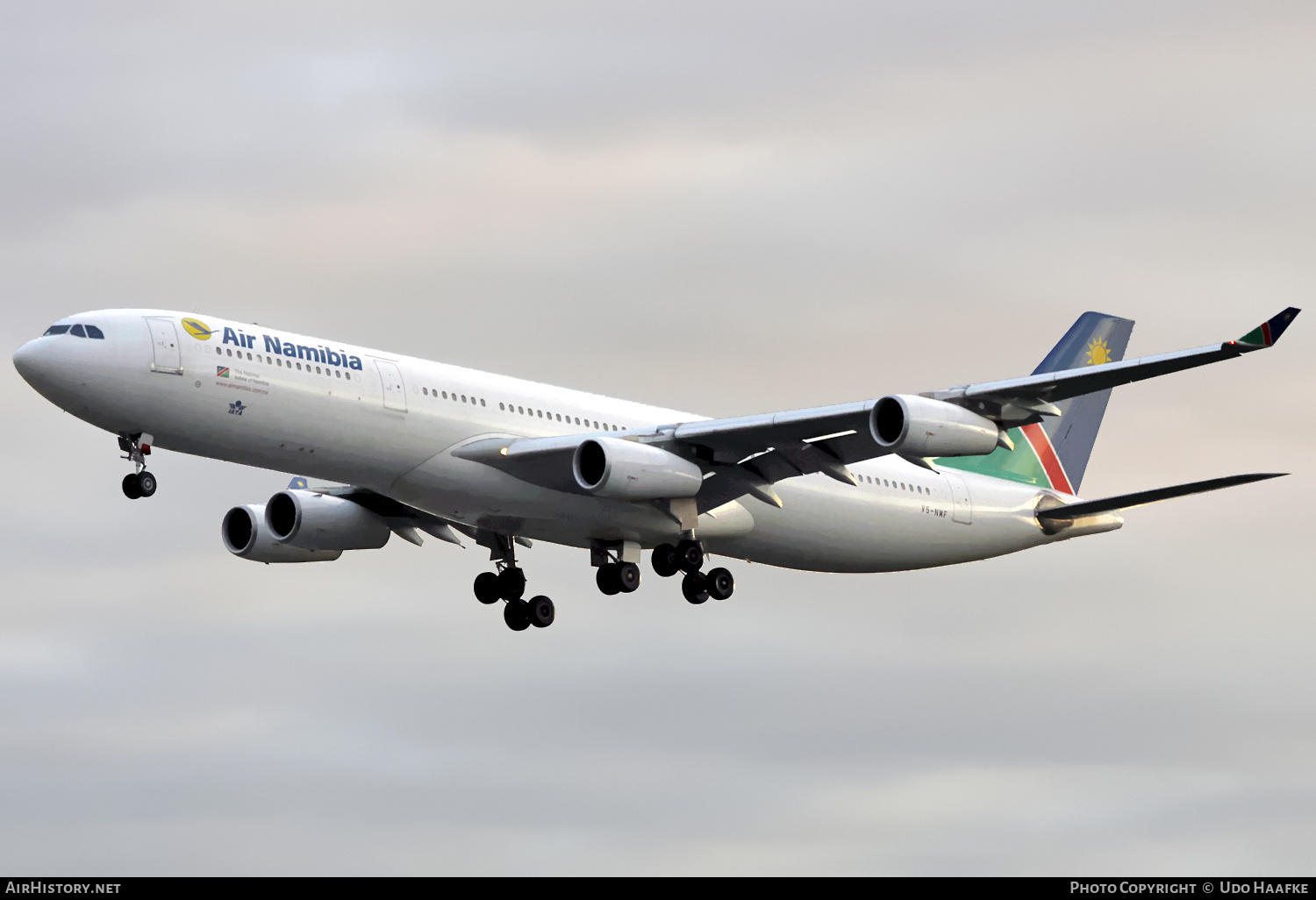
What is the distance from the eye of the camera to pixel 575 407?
44.1 m

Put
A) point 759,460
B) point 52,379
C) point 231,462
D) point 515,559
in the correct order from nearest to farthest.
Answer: point 52,379 → point 231,462 → point 759,460 → point 515,559

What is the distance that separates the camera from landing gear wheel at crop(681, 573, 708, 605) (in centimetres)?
4519

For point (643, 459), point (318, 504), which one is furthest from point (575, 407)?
point (318, 504)

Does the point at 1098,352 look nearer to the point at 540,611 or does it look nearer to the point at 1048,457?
the point at 1048,457

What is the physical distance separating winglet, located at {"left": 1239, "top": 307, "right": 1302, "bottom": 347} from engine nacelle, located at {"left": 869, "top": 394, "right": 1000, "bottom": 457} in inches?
241

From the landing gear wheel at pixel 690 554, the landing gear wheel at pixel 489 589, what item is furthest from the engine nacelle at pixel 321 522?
the landing gear wheel at pixel 690 554

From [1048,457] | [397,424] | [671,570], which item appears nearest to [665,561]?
[671,570]

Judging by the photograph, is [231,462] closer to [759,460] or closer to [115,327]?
[115,327]

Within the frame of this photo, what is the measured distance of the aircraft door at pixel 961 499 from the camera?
5128 cm

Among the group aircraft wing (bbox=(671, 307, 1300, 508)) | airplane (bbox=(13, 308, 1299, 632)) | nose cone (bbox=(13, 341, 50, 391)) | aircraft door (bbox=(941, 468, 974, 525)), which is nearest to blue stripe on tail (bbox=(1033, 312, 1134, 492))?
airplane (bbox=(13, 308, 1299, 632))

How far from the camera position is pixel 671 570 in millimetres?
45125

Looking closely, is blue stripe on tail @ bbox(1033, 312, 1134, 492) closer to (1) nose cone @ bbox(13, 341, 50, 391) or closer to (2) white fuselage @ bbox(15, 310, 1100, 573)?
(2) white fuselage @ bbox(15, 310, 1100, 573)

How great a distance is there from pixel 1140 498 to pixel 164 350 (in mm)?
25627

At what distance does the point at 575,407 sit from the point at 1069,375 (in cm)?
1230
